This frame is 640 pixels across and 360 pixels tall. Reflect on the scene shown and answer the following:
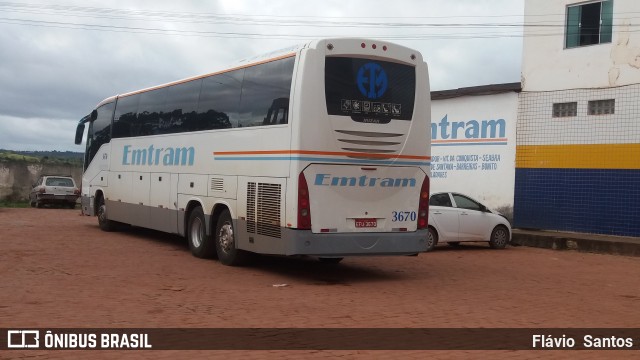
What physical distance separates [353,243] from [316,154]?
1580mm

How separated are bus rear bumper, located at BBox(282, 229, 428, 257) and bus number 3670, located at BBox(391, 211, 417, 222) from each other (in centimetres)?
24

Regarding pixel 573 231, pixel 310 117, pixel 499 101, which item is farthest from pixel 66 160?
pixel 310 117

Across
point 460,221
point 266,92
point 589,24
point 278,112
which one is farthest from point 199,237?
point 589,24

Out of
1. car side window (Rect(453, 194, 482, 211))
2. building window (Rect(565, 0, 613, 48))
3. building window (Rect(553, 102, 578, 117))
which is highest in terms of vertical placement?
building window (Rect(565, 0, 613, 48))

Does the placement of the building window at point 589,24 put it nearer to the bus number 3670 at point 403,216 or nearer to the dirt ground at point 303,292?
the dirt ground at point 303,292

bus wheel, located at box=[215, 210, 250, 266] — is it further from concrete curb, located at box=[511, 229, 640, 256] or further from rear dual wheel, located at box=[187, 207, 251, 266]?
concrete curb, located at box=[511, 229, 640, 256]

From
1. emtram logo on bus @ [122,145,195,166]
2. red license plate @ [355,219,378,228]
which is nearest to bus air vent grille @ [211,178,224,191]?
emtram logo on bus @ [122,145,195,166]

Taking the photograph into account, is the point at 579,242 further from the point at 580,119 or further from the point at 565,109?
the point at 565,109

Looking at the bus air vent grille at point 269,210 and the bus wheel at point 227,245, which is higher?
→ the bus air vent grille at point 269,210

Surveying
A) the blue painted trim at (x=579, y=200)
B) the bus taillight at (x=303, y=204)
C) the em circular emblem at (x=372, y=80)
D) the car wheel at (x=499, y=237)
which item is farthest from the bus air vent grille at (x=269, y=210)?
the blue painted trim at (x=579, y=200)

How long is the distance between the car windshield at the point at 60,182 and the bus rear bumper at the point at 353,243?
23112mm

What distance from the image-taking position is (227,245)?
1266 cm

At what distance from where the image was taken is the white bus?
1061 cm

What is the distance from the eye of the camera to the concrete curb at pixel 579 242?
16781 millimetres
